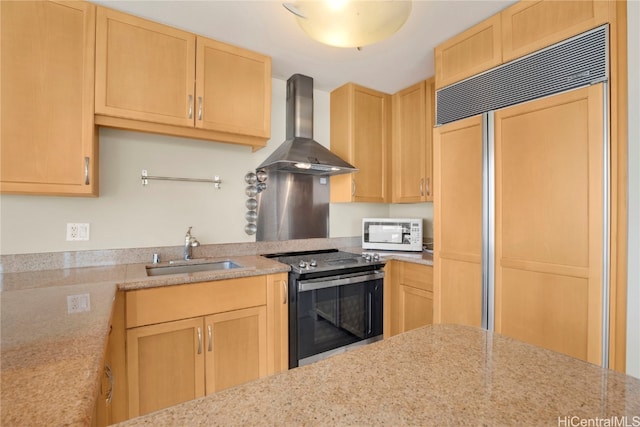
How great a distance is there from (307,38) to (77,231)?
6.13ft

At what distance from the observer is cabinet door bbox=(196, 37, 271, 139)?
197 centimetres

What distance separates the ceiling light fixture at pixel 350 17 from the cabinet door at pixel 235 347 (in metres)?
1.49

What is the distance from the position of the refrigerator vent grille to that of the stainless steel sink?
178 centimetres

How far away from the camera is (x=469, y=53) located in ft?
6.28

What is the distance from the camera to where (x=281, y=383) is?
22.7 inches

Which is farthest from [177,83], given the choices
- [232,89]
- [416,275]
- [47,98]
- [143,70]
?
[416,275]

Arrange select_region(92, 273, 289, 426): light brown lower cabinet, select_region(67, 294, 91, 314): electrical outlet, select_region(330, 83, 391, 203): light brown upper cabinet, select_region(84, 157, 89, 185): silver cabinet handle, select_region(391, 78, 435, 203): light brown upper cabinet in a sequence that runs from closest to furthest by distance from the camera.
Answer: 1. select_region(67, 294, 91, 314): electrical outlet
2. select_region(92, 273, 289, 426): light brown lower cabinet
3. select_region(84, 157, 89, 185): silver cabinet handle
4. select_region(391, 78, 435, 203): light brown upper cabinet
5. select_region(330, 83, 391, 203): light brown upper cabinet

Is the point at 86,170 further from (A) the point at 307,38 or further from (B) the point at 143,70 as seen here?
(A) the point at 307,38

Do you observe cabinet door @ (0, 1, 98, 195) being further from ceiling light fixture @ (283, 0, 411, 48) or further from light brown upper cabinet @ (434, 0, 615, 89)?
light brown upper cabinet @ (434, 0, 615, 89)

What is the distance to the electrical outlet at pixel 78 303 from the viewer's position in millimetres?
1089

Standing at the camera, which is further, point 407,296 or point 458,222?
point 407,296

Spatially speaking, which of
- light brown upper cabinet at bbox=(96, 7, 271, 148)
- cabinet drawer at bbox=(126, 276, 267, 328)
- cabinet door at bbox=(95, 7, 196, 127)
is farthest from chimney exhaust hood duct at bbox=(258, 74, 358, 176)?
cabinet drawer at bbox=(126, 276, 267, 328)

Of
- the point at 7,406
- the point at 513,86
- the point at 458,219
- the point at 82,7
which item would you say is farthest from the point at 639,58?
the point at 82,7

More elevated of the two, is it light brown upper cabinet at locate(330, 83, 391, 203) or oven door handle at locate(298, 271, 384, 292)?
light brown upper cabinet at locate(330, 83, 391, 203)
